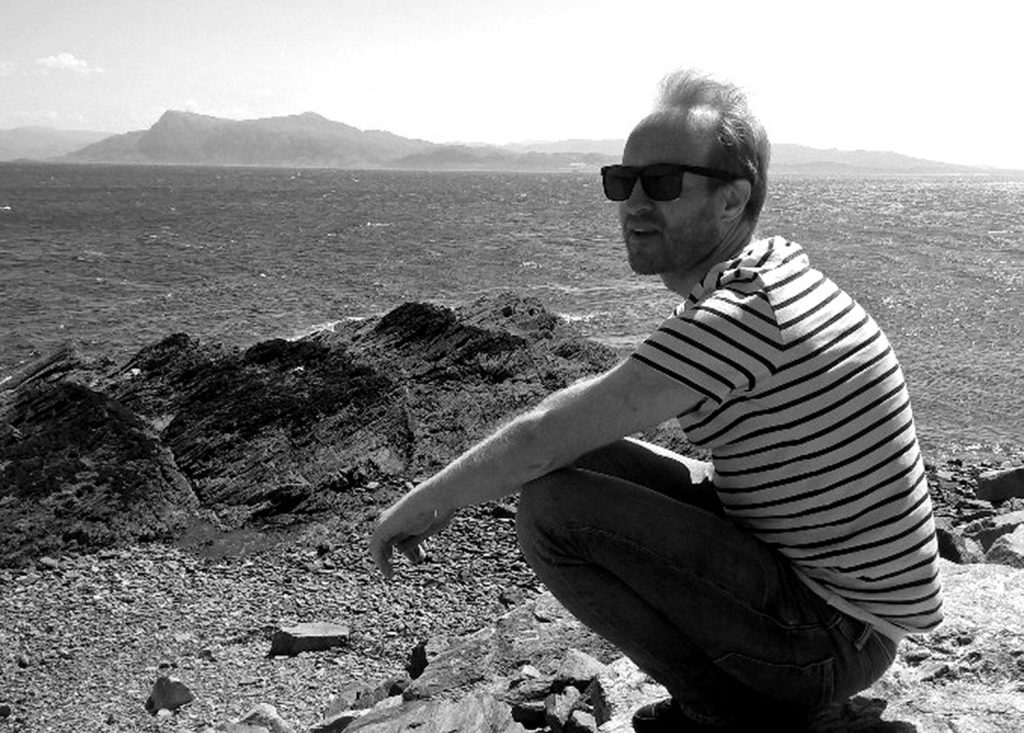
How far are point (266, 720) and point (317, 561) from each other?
4789mm

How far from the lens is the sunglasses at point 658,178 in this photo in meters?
3.71

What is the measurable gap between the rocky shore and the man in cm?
58

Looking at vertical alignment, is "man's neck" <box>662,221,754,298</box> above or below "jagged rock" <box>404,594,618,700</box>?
above

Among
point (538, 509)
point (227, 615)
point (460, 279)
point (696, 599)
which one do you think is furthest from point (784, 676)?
point (460, 279)

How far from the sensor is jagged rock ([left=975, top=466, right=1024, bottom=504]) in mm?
15438

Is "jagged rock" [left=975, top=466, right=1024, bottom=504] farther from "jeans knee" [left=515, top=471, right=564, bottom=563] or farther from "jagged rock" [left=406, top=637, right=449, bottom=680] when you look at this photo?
"jeans knee" [left=515, top=471, right=564, bottom=563]

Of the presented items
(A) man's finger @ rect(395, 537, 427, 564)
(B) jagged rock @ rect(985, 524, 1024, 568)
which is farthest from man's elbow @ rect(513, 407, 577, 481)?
(B) jagged rock @ rect(985, 524, 1024, 568)

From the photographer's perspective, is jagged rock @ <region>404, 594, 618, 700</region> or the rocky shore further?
jagged rock @ <region>404, 594, 618, 700</region>

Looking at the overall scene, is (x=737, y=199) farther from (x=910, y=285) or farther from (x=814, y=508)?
(x=910, y=285)

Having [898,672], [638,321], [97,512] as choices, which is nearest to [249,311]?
[638,321]

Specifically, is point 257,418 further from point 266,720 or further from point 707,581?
point 707,581

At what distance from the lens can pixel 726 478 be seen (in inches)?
146

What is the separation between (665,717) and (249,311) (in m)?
32.6

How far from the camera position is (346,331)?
22328mm
